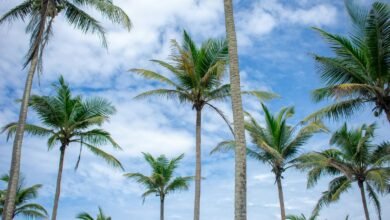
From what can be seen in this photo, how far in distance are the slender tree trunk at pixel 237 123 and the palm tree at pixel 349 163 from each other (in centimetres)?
1402

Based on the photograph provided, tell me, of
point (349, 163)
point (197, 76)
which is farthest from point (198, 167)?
point (349, 163)

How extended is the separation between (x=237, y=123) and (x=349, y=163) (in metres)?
18.3

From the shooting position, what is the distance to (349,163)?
26.3m

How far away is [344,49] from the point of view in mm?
17172

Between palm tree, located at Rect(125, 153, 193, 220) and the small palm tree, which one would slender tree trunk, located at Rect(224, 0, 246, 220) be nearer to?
the small palm tree

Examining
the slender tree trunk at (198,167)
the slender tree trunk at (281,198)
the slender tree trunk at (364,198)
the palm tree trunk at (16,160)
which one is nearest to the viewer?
the palm tree trunk at (16,160)

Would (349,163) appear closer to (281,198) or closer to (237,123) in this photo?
(281,198)

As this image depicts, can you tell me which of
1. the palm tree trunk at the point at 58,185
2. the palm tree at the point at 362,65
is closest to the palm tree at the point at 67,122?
the palm tree trunk at the point at 58,185

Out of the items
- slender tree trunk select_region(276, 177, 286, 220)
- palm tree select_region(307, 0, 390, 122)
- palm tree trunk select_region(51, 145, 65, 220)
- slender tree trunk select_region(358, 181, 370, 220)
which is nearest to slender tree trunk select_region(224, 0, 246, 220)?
palm tree select_region(307, 0, 390, 122)

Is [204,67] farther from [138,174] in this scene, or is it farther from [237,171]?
[138,174]

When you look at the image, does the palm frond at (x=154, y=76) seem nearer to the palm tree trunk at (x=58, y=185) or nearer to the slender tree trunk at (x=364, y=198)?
the palm tree trunk at (x=58, y=185)

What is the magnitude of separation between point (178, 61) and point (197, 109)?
8.30ft

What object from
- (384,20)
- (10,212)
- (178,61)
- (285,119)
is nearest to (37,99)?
(178,61)

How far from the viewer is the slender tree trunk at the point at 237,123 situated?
939 centimetres
